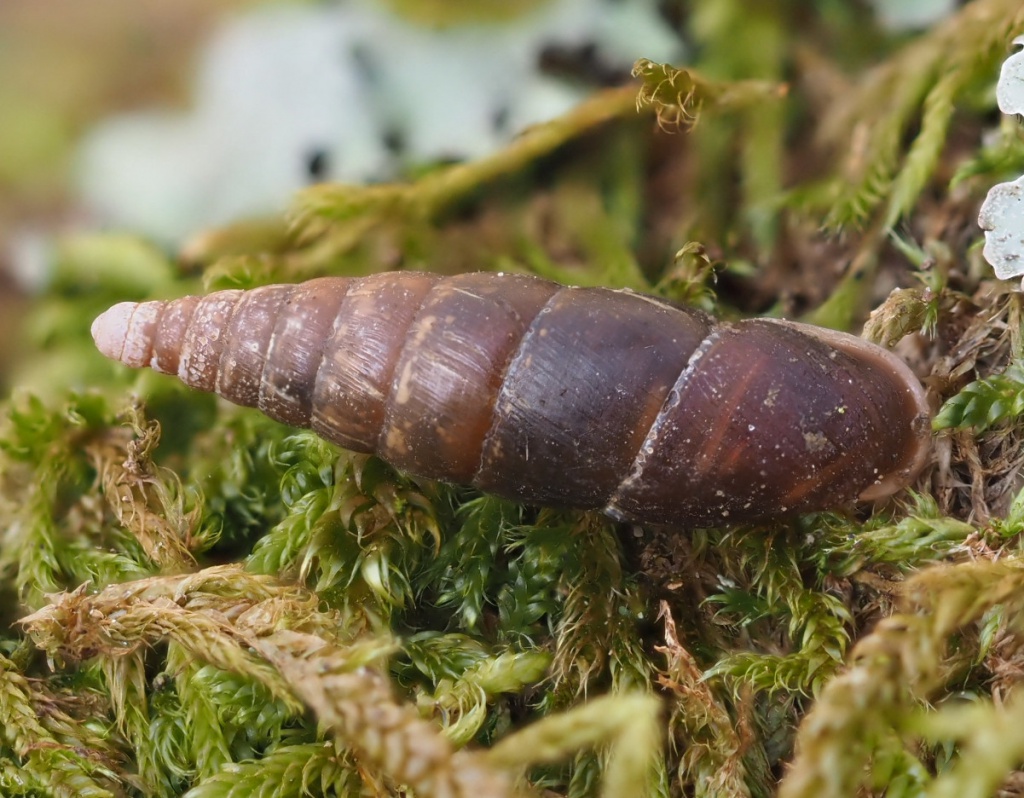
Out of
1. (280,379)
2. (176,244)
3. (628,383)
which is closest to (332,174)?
(176,244)

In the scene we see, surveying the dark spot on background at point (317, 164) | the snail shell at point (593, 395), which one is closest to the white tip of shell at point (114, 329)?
the snail shell at point (593, 395)

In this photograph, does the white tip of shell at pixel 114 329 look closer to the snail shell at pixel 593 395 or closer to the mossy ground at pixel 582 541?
the mossy ground at pixel 582 541

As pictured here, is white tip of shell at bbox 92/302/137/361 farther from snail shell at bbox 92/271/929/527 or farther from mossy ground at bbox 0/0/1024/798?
snail shell at bbox 92/271/929/527

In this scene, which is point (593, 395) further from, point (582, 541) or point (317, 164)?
point (317, 164)

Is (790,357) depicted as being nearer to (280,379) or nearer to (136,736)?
(280,379)

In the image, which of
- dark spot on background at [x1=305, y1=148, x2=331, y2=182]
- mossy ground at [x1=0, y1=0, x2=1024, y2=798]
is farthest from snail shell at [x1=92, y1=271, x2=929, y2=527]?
dark spot on background at [x1=305, y1=148, x2=331, y2=182]

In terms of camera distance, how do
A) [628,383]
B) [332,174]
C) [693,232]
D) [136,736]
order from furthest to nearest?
[332,174]
[693,232]
[136,736]
[628,383]
